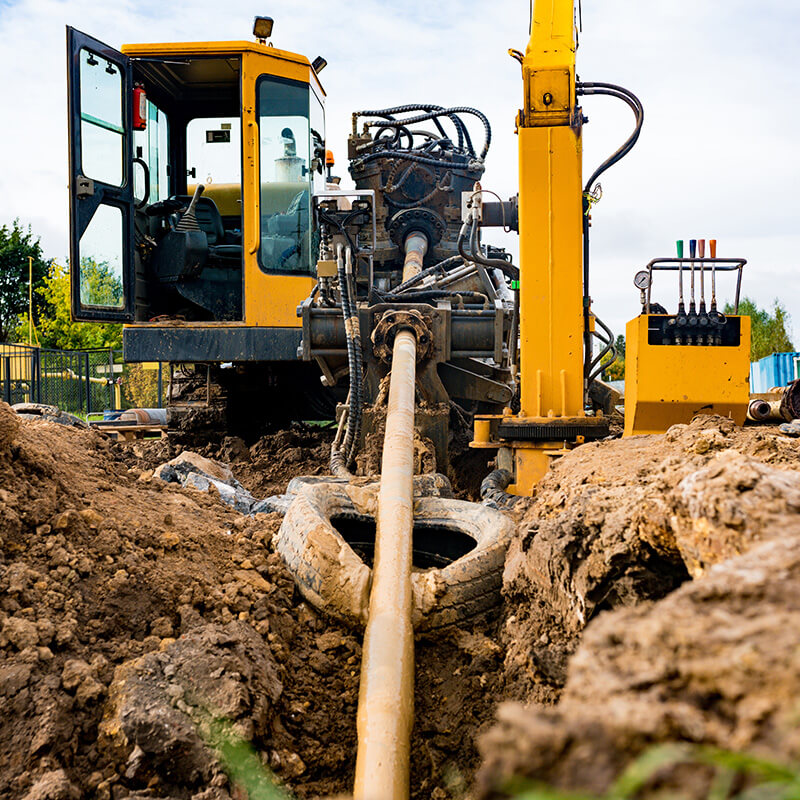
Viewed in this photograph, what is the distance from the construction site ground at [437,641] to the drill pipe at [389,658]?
130 millimetres

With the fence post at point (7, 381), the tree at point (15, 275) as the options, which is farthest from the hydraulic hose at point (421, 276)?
the tree at point (15, 275)

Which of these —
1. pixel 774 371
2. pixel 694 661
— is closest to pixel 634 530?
pixel 694 661

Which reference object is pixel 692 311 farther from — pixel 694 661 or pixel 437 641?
pixel 694 661

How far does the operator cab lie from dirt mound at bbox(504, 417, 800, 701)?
460cm

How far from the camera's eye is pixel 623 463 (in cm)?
338

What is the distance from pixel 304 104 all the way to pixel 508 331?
2.81 metres

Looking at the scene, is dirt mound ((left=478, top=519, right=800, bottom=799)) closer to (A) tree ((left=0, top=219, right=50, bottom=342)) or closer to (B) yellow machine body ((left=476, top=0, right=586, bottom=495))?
(B) yellow machine body ((left=476, top=0, right=586, bottom=495))

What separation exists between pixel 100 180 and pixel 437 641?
5.24 m

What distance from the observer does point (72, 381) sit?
17703 millimetres

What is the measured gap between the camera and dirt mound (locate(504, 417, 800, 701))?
64.3 inches

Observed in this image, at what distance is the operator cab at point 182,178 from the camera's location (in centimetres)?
680

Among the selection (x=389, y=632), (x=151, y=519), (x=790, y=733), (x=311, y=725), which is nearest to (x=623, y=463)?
(x=389, y=632)

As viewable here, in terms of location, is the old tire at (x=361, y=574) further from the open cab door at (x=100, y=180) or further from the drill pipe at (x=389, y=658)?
the open cab door at (x=100, y=180)

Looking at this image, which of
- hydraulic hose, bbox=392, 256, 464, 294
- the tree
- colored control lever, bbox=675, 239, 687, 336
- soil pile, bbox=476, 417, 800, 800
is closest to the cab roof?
hydraulic hose, bbox=392, 256, 464, 294
